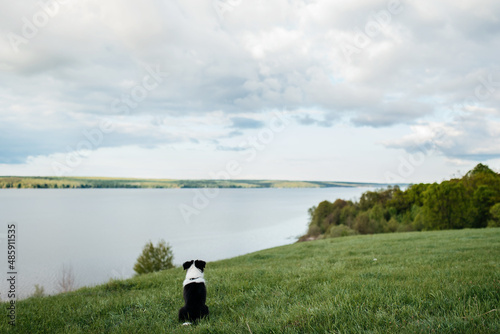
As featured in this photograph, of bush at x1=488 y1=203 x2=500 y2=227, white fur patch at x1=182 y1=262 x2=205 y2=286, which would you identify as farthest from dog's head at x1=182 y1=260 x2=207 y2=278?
bush at x1=488 y1=203 x2=500 y2=227

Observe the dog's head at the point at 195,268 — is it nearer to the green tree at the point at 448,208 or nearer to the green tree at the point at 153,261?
the green tree at the point at 153,261

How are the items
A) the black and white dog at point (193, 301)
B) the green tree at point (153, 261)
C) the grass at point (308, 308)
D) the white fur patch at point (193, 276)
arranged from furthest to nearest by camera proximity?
the green tree at point (153, 261) < the white fur patch at point (193, 276) < the black and white dog at point (193, 301) < the grass at point (308, 308)

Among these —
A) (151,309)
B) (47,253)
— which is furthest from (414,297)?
(47,253)

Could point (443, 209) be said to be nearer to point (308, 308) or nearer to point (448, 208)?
point (448, 208)

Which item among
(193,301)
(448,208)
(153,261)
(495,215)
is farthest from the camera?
(448,208)

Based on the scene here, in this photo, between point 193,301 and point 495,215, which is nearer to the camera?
point 193,301

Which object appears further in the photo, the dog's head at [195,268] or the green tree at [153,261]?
the green tree at [153,261]

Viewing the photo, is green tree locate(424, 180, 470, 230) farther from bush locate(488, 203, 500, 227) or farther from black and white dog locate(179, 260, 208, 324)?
black and white dog locate(179, 260, 208, 324)

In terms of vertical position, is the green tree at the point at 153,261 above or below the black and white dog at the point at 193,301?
below

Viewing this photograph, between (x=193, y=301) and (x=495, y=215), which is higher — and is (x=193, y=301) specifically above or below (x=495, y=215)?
above

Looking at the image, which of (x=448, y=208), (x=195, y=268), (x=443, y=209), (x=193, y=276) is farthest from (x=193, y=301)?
(x=448, y=208)

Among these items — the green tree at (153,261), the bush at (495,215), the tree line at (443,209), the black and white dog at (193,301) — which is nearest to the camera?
the black and white dog at (193,301)

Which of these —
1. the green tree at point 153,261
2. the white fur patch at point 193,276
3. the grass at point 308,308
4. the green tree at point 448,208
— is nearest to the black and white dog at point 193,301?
the white fur patch at point 193,276

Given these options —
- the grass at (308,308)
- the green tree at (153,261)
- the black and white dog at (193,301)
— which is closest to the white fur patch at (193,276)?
the black and white dog at (193,301)
